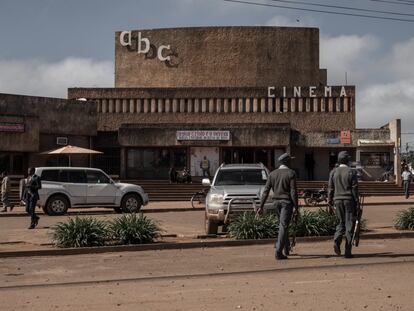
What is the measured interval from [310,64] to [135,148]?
1545cm

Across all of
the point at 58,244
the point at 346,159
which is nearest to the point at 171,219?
the point at 58,244

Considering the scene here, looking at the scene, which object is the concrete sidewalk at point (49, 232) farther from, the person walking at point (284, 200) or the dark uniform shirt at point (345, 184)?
the dark uniform shirt at point (345, 184)

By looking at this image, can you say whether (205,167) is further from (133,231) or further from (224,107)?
(133,231)

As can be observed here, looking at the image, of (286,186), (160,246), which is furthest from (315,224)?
(286,186)

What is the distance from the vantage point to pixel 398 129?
4309 centimetres

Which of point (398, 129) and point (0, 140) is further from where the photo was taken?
point (398, 129)

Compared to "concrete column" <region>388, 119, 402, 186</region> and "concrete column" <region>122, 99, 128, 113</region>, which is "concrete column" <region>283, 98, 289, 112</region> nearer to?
"concrete column" <region>388, 119, 402, 186</region>

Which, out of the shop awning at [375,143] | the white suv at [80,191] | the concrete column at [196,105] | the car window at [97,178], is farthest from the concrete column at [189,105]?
the car window at [97,178]

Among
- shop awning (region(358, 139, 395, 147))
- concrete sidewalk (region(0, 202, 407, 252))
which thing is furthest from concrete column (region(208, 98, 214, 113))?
concrete sidewalk (region(0, 202, 407, 252))

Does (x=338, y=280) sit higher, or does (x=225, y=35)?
(x=225, y=35)

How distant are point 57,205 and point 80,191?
3.28 feet

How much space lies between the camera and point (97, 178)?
85.1ft

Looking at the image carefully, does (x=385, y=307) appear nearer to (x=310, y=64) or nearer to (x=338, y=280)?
(x=338, y=280)

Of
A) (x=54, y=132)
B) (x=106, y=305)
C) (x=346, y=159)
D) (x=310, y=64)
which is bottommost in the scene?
(x=106, y=305)
